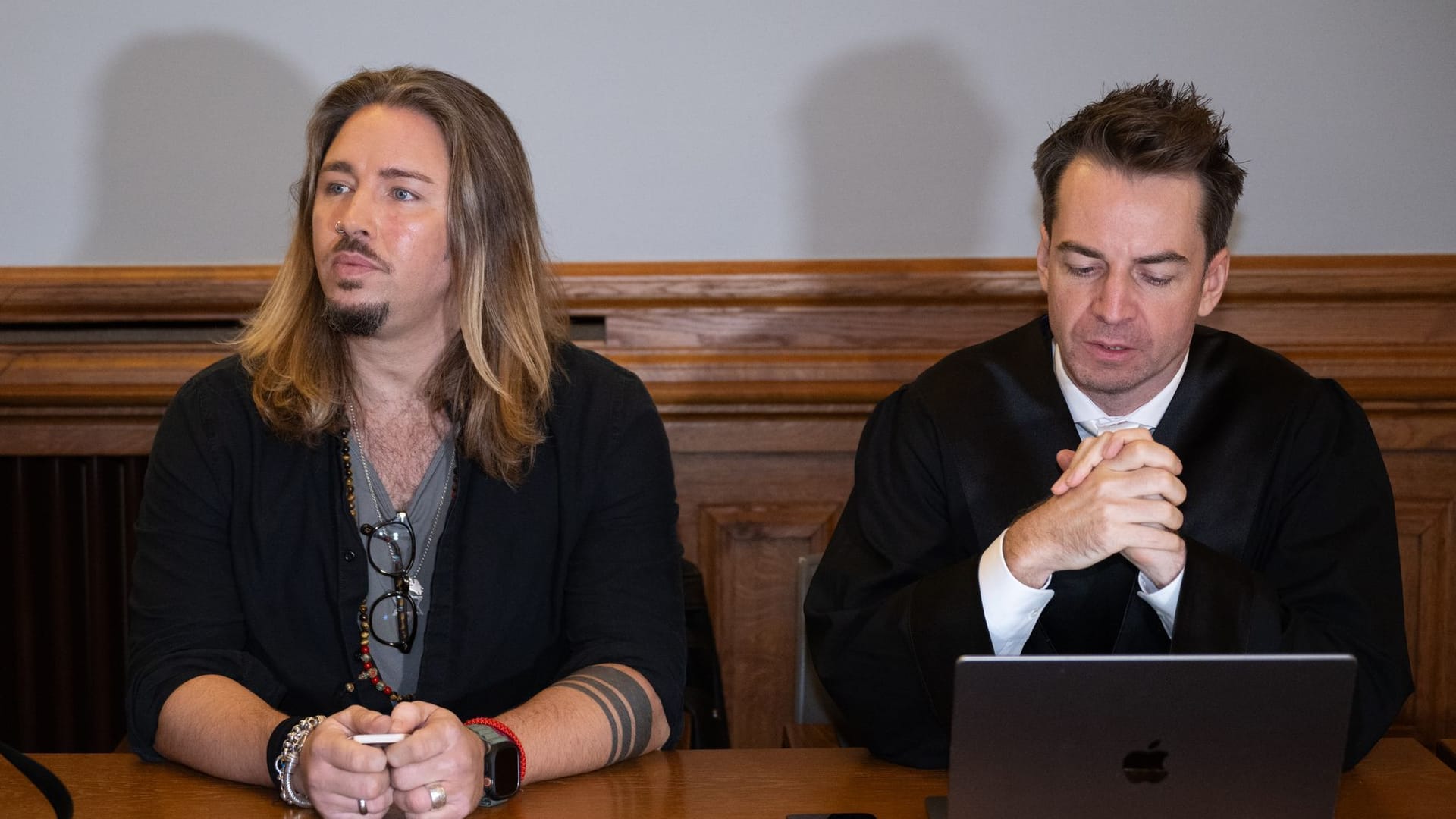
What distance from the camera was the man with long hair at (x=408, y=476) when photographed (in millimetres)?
1870

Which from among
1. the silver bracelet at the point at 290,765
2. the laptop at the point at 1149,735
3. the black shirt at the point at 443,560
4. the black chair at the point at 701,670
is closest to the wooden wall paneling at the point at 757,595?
the black chair at the point at 701,670

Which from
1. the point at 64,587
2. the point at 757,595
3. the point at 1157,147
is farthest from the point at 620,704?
the point at 64,587

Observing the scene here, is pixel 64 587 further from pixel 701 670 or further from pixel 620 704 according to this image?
pixel 620 704

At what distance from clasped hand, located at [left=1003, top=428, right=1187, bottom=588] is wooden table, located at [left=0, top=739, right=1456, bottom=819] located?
0.28 metres

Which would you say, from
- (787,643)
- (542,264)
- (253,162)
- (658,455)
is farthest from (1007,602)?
(253,162)

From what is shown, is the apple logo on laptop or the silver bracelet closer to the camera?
the apple logo on laptop

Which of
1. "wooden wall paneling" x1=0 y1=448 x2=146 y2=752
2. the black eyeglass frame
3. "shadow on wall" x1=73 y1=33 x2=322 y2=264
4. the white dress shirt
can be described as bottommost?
"wooden wall paneling" x1=0 y1=448 x2=146 y2=752

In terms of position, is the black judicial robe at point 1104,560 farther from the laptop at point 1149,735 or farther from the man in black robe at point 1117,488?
the laptop at point 1149,735

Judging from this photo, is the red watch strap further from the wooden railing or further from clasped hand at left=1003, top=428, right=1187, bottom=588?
the wooden railing

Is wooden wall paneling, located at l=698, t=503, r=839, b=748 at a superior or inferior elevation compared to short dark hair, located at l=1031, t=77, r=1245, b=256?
inferior

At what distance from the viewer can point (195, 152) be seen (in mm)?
2697

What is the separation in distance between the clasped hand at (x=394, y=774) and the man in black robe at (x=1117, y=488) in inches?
19.5

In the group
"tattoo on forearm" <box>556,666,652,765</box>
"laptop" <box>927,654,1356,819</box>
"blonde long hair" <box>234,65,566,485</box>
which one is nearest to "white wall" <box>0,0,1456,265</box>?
"blonde long hair" <box>234,65,566,485</box>

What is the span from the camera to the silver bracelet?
1.48 m
